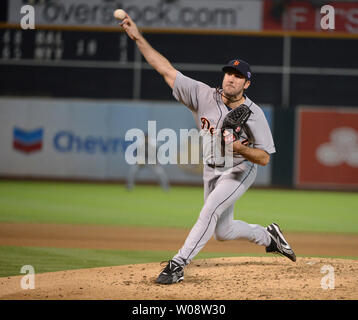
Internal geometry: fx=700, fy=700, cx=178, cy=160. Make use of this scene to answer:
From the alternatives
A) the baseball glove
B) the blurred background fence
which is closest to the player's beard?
the baseball glove

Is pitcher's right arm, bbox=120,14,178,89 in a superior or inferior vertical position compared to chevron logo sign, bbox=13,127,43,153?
superior

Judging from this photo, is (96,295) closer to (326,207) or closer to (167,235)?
(167,235)

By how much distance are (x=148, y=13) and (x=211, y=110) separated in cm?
1167

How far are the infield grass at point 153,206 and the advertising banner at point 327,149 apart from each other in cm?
38

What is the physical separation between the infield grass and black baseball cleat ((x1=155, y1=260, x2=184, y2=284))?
421 cm

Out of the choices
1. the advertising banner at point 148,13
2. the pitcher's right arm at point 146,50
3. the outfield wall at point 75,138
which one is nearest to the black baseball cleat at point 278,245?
the pitcher's right arm at point 146,50

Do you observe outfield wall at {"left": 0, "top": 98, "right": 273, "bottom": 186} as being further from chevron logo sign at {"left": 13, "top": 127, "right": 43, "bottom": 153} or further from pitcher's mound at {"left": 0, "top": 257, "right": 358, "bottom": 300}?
pitcher's mound at {"left": 0, "top": 257, "right": 358, "bottom": 300}

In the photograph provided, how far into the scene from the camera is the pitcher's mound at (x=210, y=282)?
460 cm

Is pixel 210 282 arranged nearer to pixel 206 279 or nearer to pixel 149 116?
pixel 206 279

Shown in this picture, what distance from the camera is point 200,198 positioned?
13430 mm

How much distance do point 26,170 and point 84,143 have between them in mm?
1493

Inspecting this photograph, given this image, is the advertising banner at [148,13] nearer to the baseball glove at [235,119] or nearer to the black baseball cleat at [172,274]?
the baseball glove at [235,119]

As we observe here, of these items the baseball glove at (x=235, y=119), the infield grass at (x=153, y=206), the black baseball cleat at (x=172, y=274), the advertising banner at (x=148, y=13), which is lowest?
the infield grass at (x=153, y=206)

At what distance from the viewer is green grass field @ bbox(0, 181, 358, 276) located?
6598mm
